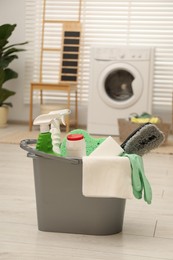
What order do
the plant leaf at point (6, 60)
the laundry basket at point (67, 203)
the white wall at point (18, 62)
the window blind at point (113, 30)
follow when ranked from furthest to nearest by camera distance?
the white wall at point (18, 62), the window blind at point (113, 30), the plant leaf at point (6, 60), the laundry basket at point (67, 203)

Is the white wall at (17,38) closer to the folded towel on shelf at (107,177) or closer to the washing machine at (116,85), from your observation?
the washing machine at (116,85)

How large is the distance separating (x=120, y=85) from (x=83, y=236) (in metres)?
3.07

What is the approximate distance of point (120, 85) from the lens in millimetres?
4891

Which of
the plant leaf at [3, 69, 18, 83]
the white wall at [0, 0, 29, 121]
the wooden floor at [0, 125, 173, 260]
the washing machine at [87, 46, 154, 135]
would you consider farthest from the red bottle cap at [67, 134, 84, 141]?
the white wall at [0, 0, 29, 121]

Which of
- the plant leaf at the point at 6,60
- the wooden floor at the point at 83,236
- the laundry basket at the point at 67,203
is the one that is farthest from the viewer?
the plant leaf at the point at 6,60

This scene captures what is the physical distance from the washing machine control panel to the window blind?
26cm

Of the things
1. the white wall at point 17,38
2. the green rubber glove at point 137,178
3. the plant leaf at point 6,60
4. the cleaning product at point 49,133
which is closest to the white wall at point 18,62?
the white wall at point 17,38

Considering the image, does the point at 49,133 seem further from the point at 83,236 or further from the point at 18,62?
the point at 18,62

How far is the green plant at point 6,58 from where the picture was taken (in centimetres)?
500

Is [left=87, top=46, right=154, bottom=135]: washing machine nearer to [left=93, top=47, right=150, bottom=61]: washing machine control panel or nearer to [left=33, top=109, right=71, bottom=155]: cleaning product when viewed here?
[left=93, top=47, right=150, bottom=61]: washing machine control panel

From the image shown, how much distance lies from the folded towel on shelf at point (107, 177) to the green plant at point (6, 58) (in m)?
3.31

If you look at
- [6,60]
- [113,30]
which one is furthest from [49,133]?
[113,30]

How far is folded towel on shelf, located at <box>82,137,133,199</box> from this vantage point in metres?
1.84

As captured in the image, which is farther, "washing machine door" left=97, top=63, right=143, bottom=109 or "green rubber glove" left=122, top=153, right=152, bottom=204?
"washing machine door" left=97, top=63, right=143, bottom=109
